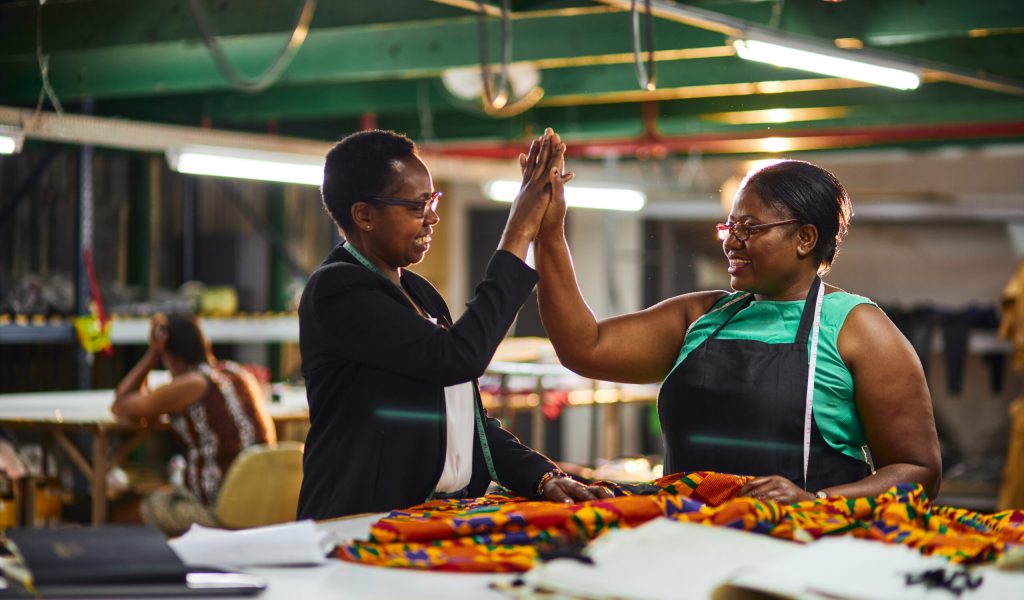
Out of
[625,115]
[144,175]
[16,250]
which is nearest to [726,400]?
[625,115]

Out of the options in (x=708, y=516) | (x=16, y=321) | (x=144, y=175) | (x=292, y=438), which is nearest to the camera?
(x=708, y=516)

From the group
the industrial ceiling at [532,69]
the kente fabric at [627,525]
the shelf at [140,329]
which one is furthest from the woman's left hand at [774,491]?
the shelf at [140,329]

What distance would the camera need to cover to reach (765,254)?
2.63 metres

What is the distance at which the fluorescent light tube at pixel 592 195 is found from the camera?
8.02 metres

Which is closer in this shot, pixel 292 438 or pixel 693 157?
pixel 292 438

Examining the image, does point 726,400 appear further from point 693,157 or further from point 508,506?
point 693,157

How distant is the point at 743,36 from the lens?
4.14 meters

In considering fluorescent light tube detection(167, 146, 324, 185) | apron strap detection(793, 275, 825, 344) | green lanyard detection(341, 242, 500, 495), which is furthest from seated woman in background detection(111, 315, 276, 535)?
apron strap detection(793, 275, 825, 344)

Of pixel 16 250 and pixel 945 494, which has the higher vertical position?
pixel 16 250

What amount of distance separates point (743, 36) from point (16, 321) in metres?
5.38

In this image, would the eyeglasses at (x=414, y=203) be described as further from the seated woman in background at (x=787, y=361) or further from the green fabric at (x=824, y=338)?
the green fabric at (x=824, y=338)

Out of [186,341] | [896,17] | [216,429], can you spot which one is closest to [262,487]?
[216,429]

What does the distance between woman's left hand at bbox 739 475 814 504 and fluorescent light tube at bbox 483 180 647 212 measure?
573 centimetres

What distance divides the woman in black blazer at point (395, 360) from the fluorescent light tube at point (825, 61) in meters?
1.95
